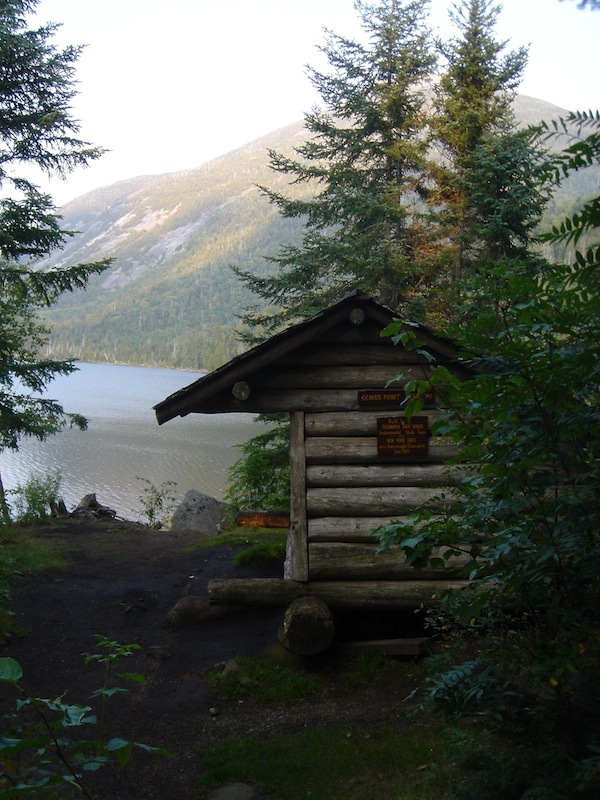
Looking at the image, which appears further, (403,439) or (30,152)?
(30,152)

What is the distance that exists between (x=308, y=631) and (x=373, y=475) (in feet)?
5.68

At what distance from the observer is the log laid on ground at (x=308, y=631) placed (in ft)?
21.4

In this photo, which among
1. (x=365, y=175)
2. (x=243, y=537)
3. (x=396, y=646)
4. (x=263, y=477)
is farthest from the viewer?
(x=365, y=175)

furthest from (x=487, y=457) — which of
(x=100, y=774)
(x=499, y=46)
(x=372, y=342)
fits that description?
(x=499, y=46)

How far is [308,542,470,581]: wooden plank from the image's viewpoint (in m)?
6.89

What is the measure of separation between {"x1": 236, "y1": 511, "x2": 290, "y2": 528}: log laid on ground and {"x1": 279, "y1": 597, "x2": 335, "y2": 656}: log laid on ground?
655cm

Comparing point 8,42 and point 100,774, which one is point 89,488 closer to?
point 8,42

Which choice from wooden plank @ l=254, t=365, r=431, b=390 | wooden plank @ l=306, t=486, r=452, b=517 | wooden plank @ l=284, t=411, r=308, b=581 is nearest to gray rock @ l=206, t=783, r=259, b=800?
wooden plank @ l=284, t=411, r=308, b=581

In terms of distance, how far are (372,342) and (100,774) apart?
185 inches

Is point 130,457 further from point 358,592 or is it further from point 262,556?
point 358,592

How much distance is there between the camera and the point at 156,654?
23.7 ft

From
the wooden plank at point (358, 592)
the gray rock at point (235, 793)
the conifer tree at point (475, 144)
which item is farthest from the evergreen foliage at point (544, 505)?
the conifer tree at point (475, 144)

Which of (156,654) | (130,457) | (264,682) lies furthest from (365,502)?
(130,457)

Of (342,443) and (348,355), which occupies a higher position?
(348,355)
